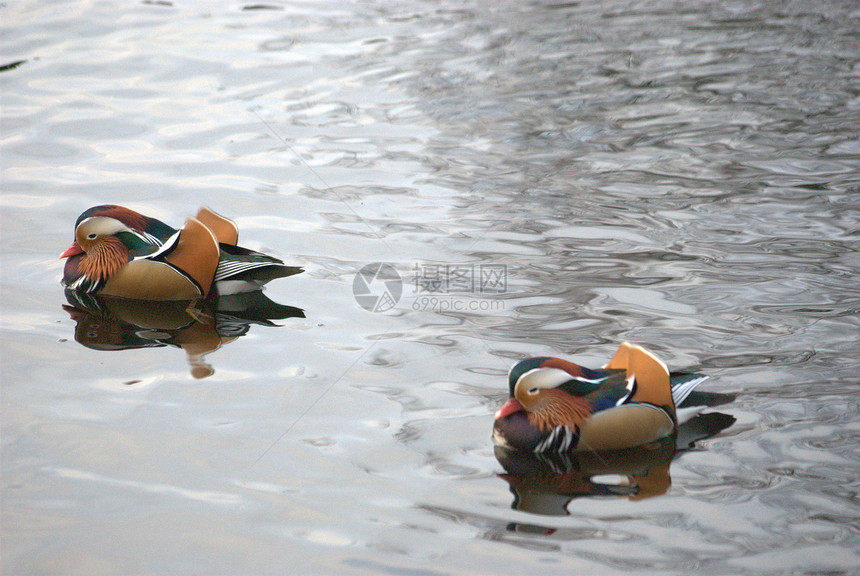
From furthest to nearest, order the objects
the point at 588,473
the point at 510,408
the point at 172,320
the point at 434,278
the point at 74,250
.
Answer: the point at 434,278 → the point at 74,250 → the point at 172,320 → the point at 510,408 → the point at 588,473

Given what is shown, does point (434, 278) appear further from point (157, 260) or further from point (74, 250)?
point (74, 250)

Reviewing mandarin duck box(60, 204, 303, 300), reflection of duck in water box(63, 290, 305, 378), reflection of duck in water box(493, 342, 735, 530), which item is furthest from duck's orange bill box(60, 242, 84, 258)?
reflection of duck in water box(493, 342, 735, 530)

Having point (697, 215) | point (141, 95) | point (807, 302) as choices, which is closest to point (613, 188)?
point (697, 215)

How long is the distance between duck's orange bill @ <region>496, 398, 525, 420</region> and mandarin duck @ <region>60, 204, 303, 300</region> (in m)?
2.45

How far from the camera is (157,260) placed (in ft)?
20.9

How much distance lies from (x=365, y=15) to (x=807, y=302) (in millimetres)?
9458

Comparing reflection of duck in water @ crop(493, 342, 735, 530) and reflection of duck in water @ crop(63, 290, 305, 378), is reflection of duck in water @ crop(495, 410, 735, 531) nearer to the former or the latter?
reflection of duck in water @ crop(493, 342, 735, 530)

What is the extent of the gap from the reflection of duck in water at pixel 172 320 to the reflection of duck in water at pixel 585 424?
2138mm

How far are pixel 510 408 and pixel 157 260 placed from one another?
115 inches

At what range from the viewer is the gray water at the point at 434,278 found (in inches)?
167

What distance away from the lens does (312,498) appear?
4.43 metres

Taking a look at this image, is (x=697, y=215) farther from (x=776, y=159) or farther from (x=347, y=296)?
(x=347, y=296)

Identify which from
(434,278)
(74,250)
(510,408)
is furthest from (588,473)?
(74,250)

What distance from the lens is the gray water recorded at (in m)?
4.23
